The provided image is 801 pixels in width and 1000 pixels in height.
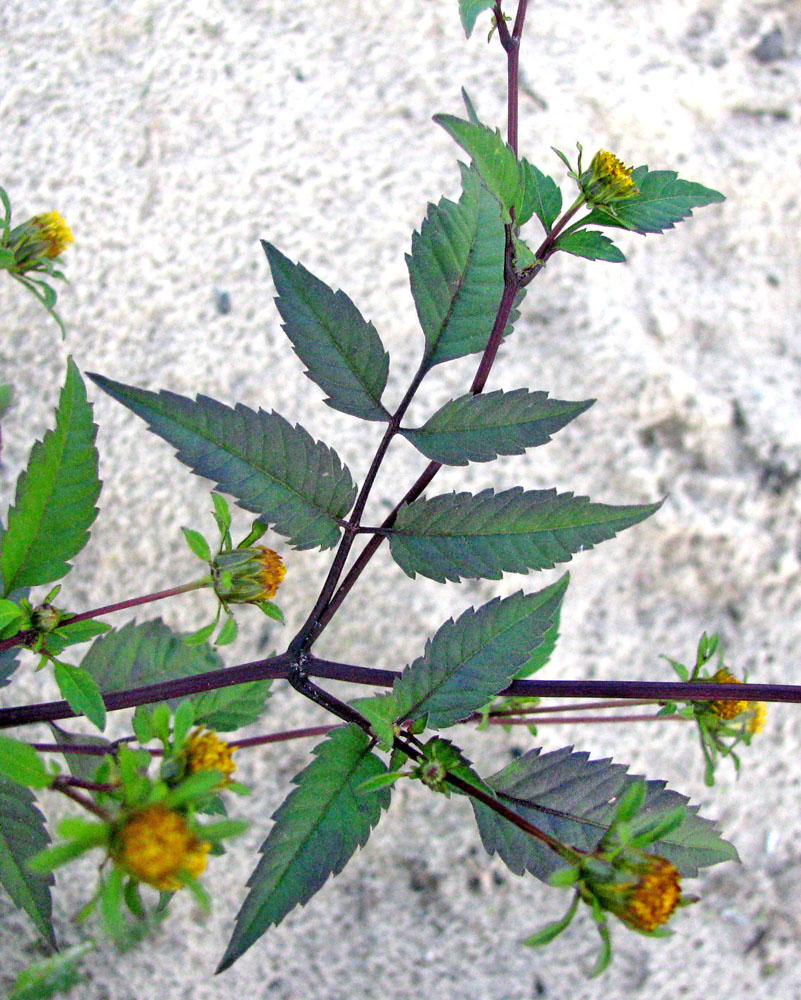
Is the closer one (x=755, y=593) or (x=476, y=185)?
(x=476, y=185)

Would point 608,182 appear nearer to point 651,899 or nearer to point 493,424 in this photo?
point 493,424

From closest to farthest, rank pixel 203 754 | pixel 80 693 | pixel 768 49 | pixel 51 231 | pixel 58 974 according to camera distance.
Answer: pixel 203 754
pixel 80 693
pixel 51 231
pixel 58 974
pixel 768 49

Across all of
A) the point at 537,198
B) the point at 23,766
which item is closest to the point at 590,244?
the point at 537,198

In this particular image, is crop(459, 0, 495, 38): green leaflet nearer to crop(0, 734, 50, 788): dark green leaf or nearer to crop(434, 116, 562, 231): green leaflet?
crop(434, 116, 562, 231): green leaflet

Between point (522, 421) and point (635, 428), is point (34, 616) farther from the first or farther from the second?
point (635, 428)

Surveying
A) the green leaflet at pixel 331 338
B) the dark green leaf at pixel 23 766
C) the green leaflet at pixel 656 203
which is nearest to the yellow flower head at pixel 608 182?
the green leaflet at pixel 656 203

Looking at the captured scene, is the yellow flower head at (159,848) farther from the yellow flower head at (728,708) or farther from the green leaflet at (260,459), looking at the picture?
the yellow flower head at (728,708)

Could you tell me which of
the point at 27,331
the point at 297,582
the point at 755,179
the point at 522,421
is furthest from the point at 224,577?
the point at 755,179
